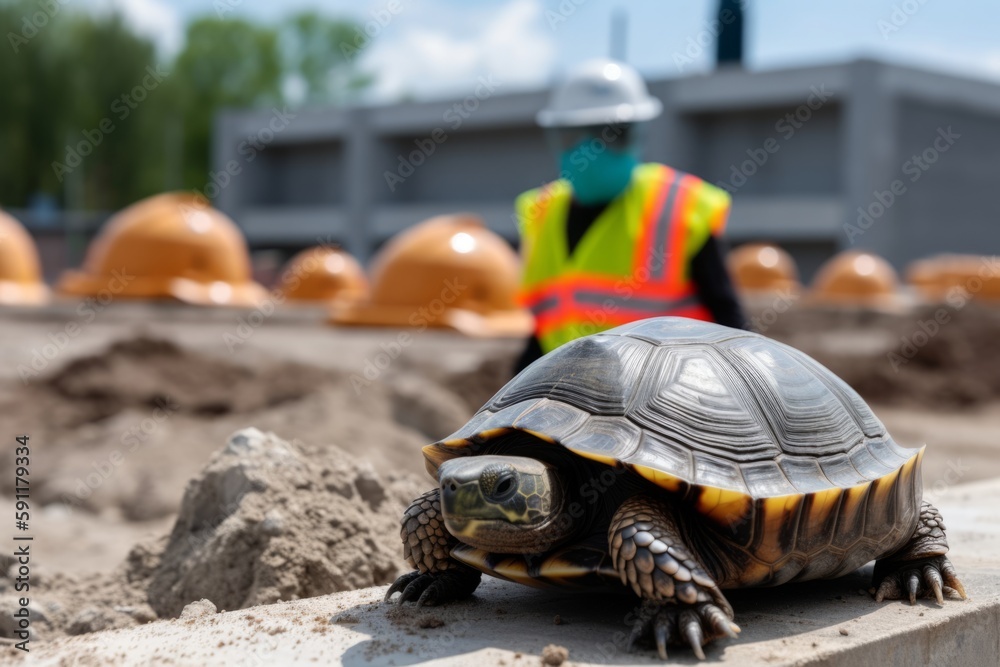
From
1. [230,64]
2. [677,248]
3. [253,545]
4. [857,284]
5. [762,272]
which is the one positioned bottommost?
[762,272]

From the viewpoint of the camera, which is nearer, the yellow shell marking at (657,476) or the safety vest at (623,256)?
the yellow shell marking at (657,476)

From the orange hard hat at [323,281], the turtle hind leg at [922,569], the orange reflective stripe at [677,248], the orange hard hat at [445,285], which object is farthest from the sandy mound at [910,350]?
the turtle hind leg at [922,569]

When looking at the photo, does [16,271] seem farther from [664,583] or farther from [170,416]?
[664,583]

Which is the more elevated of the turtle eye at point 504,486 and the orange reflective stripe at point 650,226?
the orange reflective stripe at point 650,226

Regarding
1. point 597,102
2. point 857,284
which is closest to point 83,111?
point 857,284

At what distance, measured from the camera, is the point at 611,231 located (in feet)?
16.8

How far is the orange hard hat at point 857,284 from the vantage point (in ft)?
92.5

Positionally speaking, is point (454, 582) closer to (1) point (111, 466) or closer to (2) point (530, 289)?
(2) point (530, 289)

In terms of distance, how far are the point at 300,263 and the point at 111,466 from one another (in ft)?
54.5

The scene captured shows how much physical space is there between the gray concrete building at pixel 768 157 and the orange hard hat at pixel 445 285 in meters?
24.7

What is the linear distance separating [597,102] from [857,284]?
2492 cm

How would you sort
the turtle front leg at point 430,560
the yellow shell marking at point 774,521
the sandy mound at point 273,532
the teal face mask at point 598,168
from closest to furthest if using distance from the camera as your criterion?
1. the yellow shell marking at point 774,521
2. the turtle front leg at point 430,560
3. the sandy mound at point 273,532
4. the teal face mask at point 598,168

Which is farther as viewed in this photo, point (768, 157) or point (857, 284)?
point (768, 157)

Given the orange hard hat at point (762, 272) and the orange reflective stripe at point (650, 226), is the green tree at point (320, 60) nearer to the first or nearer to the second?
the orange hard hat at point (762, 272)
